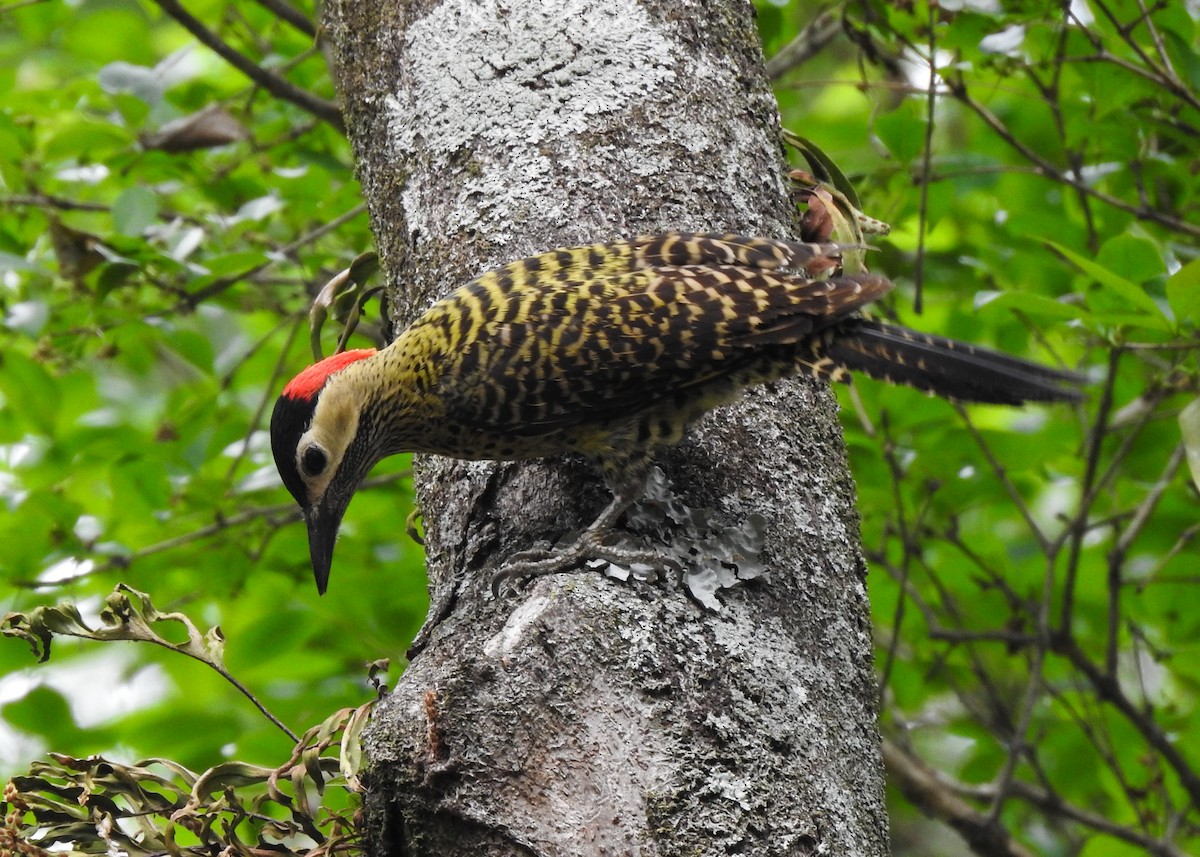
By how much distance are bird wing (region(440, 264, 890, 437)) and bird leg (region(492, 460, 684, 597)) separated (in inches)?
12.9

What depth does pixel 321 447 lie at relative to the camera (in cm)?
306

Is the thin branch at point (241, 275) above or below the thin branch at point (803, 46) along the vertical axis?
below

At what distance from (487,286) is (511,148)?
0.99ft

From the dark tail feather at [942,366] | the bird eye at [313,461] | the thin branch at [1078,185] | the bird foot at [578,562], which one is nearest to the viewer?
the bird foot at [578,562]

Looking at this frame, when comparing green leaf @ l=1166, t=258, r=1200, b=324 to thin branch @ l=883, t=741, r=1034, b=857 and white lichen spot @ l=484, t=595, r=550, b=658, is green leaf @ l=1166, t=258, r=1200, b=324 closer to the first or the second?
white lichen spot @ l=484, t=595, r=550, b=658

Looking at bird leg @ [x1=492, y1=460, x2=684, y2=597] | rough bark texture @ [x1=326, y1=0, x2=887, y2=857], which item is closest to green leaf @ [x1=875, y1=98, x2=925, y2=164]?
rough bark texture @ [x1=326, y1=0, x2=887, y2=857]

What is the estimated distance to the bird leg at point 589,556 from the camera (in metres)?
2.17

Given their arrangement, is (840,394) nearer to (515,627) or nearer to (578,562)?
(578,562)

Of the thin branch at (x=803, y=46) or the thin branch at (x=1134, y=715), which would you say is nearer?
the thin branch at (x=1134, y=715)

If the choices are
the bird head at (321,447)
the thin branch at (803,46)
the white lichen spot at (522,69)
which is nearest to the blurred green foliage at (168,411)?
the bird head at (321,447)

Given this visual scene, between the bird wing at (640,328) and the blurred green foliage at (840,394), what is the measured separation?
832mm

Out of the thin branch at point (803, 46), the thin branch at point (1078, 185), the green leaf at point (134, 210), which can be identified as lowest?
the green leaf at point (134, 210)

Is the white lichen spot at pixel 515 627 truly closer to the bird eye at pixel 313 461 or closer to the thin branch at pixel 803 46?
the bird eye at pixel 313 461

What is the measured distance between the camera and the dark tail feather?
263 centimetres
